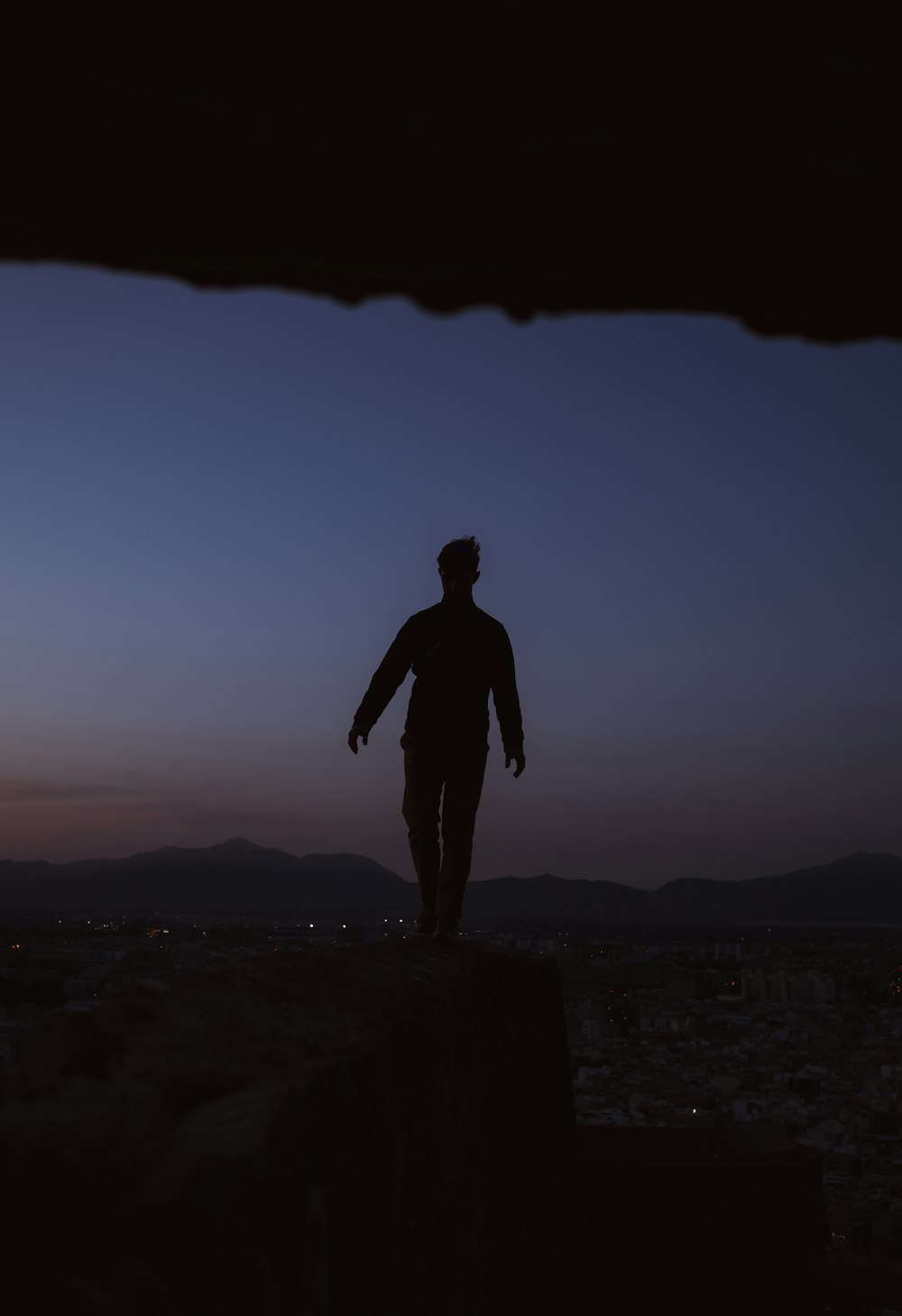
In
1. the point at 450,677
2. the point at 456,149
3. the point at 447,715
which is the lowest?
the point at 456,149

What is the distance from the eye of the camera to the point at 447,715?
5246 mm

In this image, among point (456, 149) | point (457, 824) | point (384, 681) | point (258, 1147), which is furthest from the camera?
point (384, 681)

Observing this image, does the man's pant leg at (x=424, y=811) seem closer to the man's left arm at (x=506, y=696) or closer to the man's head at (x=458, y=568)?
the man's left arm at (x=506, y=696)

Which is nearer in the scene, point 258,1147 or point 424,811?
point 258,1147

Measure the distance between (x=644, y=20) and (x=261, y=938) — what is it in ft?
44.1

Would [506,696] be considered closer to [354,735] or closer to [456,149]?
[354,735]

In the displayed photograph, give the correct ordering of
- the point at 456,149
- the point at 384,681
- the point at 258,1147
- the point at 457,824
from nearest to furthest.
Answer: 1. the point at 456,149
2. the point at 258,1147
3. the point at 457,824
4. the point at 384,681

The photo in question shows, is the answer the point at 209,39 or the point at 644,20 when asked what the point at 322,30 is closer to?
the point at 209,39

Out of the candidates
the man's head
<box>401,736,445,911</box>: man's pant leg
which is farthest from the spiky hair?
<box>401,736,445,911</box>: man's pant leg

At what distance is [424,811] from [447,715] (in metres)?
0.41

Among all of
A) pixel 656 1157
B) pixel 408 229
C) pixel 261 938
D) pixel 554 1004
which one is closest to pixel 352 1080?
pixel 408 229

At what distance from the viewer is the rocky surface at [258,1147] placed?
156 centimetres

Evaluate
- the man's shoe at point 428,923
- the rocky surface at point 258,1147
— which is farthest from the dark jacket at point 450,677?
the rocky surface at point 258,1147

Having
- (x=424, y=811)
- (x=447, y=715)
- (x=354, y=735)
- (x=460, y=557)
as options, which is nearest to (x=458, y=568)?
(x=460, y=557)
